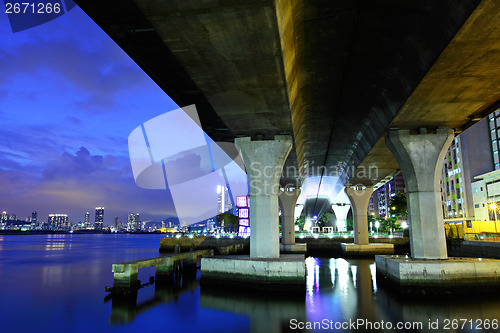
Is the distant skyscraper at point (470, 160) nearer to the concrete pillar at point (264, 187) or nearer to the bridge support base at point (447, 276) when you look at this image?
the bridge support base at point (447, 276)

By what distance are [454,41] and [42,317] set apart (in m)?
24.2

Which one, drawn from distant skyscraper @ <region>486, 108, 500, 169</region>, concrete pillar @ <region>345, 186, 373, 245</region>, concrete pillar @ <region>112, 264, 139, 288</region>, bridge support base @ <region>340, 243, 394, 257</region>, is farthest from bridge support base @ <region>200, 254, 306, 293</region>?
distant skyscraper @ <region>486, 108, 500, 169</region>

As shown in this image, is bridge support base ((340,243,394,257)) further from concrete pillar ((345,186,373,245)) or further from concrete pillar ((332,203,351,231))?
concrete pillar ((332,203,351,231))

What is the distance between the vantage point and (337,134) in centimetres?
3141

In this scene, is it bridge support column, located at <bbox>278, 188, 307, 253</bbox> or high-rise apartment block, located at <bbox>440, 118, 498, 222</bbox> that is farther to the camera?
high-rise apartment block, located at <bbox>440, 118, 498, 222</bbox>

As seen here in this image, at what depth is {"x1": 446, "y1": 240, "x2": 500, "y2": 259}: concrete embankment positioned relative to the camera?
33.1 meters

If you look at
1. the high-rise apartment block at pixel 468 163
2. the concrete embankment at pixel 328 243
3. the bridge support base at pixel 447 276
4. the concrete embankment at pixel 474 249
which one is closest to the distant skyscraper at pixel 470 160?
the high-rise apartment block at pixel 468 163

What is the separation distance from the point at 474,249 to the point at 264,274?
99.1 feet

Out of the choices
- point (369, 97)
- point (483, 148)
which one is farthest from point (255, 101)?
point (483, 148)

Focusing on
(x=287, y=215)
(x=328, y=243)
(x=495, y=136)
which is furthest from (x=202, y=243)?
(x=495, y=136)

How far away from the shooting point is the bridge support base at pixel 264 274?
815 inches

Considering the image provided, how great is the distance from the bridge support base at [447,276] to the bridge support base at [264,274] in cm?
633

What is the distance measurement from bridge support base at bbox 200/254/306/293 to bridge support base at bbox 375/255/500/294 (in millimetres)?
6325

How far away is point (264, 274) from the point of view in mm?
21031
